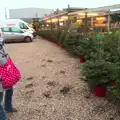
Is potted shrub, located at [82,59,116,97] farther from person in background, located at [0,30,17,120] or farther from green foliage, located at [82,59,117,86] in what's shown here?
person in background, located at [0,30,17,120]

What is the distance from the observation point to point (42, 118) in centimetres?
393

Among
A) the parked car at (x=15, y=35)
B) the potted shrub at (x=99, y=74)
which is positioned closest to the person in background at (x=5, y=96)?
the potted shrub at (x=99, y=74)

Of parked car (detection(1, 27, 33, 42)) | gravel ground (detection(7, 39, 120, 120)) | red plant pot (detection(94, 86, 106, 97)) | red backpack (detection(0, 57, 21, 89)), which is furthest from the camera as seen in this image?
parked car (detection(1, 27, 33, 42))

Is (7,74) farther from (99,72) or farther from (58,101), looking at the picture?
(99,72)

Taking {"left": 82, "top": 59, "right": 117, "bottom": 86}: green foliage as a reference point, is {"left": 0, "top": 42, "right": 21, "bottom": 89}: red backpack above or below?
above

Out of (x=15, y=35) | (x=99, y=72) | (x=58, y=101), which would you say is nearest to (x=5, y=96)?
(x=58, y=101)

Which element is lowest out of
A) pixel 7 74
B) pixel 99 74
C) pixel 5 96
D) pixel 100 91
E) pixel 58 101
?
pixel 58 101

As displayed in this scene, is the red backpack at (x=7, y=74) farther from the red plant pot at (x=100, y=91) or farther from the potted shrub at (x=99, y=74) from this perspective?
the red plant pot at (x=100, y=91)

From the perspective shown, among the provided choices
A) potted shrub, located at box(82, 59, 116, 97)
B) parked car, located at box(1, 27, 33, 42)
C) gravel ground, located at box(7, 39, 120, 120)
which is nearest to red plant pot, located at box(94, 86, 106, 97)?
potted shrub, located at box(82, 59, 116, 97)

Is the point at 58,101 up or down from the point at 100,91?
down

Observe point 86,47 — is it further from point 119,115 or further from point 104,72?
point 119,115

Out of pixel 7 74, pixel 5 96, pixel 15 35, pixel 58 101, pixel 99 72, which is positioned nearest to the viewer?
pixel 7 74

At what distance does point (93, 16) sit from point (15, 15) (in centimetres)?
5058

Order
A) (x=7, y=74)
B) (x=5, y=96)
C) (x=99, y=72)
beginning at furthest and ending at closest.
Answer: (x=99, y=72)
(x=5, y=96)
(x=7, y=74)
